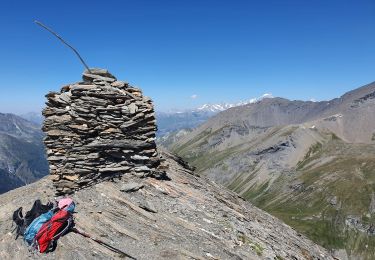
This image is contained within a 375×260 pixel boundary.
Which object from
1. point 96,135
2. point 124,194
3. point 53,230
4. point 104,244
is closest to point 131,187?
point 124,194

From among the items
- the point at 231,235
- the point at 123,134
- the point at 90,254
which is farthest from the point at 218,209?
the point at 90,254

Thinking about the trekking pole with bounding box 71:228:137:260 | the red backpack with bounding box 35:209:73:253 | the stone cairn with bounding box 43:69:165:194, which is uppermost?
the stone cairn with bounding box 43:69:165:194

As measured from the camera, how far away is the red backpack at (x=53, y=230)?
22.7 metres

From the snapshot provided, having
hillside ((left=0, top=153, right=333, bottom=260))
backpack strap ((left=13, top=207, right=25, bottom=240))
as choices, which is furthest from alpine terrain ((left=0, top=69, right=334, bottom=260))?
backpack strap ((left=13, top=207, right=25, bottom=240))

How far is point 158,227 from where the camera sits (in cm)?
2569

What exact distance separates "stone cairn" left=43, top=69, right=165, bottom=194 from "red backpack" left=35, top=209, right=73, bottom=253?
4.63m

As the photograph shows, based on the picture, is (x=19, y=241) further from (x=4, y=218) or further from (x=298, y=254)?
(x=298, y=254)

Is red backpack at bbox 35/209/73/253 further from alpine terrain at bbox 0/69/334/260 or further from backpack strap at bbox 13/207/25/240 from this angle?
backpack strap at bbox 13/207/25/240

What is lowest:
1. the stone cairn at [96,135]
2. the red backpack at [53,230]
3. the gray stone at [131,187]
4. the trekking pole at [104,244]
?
the trekking pole at [104,244]

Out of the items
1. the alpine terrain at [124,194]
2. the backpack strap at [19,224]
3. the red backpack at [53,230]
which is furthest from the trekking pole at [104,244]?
the backpack strap at [19,224]

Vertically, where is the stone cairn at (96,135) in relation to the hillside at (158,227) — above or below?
above

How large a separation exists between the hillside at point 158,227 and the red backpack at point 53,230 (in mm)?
438

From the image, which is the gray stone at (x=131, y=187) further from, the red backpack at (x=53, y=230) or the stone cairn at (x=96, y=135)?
the red backpack at (x=53, y=230)

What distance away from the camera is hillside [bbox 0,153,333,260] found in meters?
23.4
